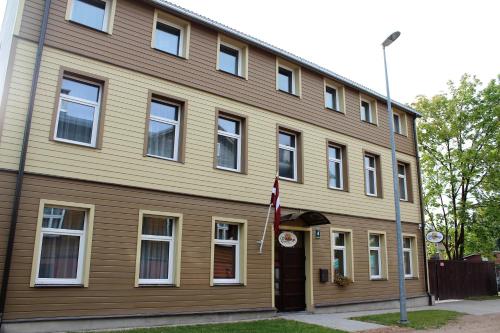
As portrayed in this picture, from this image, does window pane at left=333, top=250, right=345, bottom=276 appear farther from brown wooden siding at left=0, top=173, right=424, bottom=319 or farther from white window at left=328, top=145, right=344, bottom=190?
brown wooden siding at left=0, top=173, right=424, bottom=319

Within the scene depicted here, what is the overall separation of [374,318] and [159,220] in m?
6.66

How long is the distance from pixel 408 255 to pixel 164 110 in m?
11.9

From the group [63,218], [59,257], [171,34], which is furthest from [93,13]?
[59,257]

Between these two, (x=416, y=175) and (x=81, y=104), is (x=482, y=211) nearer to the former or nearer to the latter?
(x=416, y=175)

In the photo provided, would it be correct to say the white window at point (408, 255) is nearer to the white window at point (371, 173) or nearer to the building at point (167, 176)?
the building at point (167, 176)

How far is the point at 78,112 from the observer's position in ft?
33.1

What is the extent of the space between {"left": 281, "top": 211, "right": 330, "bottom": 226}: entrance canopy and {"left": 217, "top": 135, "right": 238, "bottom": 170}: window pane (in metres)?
2.15

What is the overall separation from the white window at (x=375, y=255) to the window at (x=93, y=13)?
11.4 meters

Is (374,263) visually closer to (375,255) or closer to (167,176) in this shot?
(375,255)

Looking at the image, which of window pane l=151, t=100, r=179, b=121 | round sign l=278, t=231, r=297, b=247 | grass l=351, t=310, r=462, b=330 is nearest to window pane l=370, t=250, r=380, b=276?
grass l=351, t=310, r=462, b=330

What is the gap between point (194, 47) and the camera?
1211cm

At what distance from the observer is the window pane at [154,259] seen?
1021cm

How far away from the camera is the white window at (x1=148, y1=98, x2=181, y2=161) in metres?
11.1

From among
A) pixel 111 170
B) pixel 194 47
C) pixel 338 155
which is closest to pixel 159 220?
pixel 111 170
